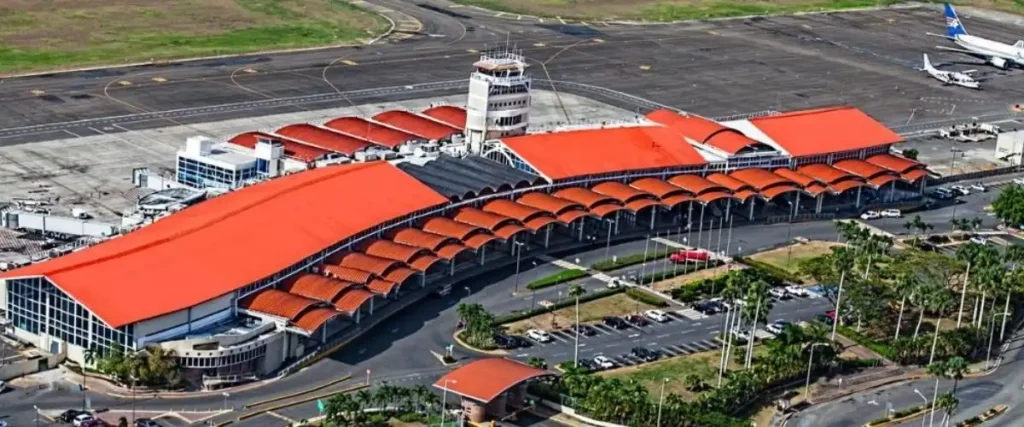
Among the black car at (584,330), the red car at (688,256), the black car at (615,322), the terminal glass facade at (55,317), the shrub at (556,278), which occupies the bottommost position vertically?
the shrub at (556,278)

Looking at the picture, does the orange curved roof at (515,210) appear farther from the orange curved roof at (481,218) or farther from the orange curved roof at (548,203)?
the orange curved roof at (481,218)

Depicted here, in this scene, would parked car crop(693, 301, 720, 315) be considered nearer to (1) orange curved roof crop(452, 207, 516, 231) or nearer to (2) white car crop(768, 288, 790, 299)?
(2) white car crop(768, 288, 790, 299)

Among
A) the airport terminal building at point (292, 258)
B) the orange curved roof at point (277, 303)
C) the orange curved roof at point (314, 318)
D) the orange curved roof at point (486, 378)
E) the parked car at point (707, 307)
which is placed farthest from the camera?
the parked car at point (707, 307)

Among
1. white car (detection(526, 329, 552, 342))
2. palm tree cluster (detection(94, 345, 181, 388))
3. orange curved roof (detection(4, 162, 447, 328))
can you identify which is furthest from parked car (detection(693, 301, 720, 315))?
palm tree cluster (detection(94, 345, 181, 388))

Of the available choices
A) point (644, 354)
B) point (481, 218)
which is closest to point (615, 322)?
point (644, 354)

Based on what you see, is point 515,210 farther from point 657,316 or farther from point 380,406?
point 380,406

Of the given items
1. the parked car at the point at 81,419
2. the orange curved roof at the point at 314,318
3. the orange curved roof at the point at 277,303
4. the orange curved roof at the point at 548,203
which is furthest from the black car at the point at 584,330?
the parked car at the point at 81,419
